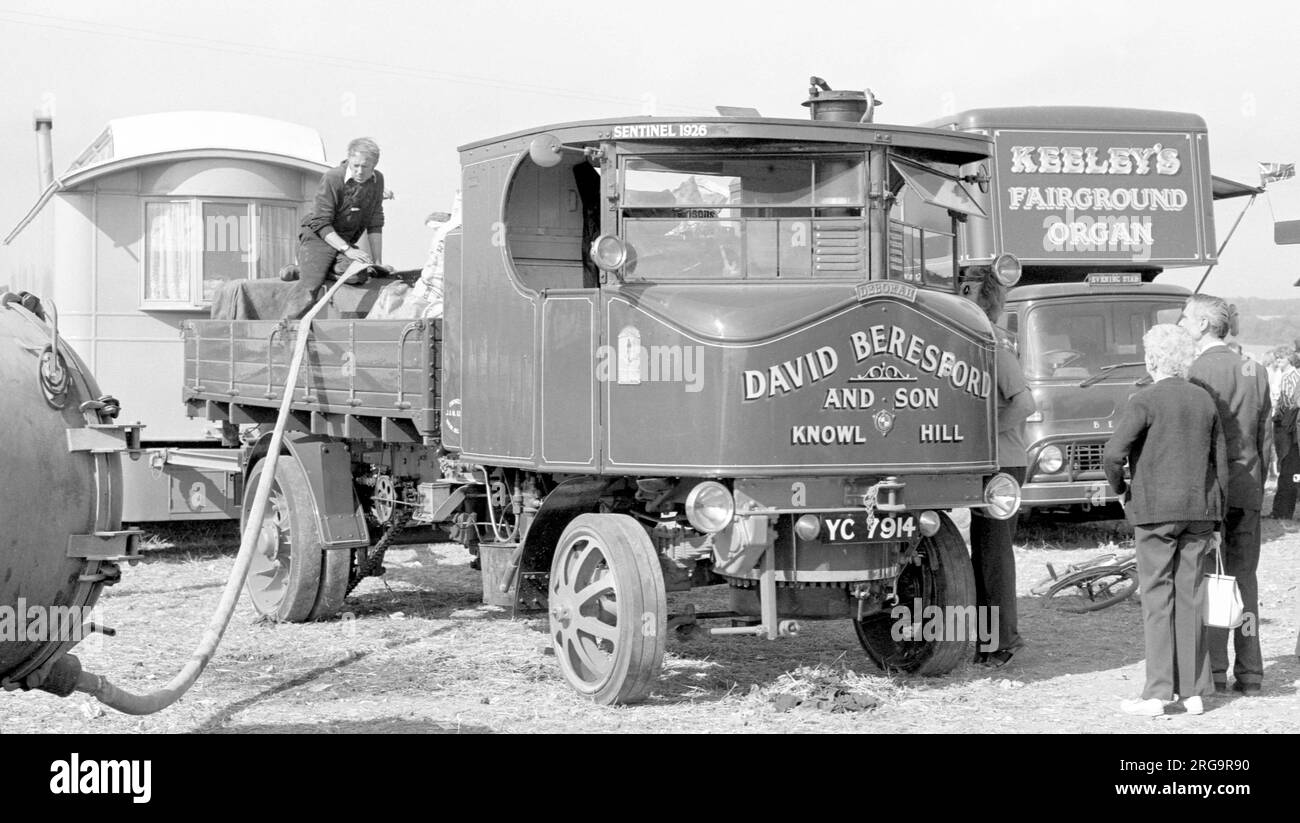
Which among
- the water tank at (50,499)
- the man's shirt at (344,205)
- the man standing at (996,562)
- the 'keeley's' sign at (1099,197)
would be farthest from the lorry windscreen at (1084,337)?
the water tank at (50,499)

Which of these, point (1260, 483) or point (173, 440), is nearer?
point (1260, 483)

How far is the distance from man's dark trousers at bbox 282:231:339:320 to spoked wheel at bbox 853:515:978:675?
4.72 meters

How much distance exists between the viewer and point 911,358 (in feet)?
24.1

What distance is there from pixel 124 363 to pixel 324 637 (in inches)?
217

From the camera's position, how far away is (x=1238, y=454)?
303 inches

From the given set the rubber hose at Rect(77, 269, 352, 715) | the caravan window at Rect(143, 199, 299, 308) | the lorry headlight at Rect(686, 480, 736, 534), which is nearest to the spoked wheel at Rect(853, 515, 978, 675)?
the lorry headlight at Rect(686, 480, 736, 534)

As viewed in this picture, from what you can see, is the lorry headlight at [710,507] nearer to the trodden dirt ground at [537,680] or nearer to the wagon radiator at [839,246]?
the trodden dirt ground at [537,680]

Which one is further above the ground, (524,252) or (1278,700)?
(524,252)

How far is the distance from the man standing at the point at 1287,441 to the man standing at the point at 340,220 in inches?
407

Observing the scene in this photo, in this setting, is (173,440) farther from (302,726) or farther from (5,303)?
(5,303)

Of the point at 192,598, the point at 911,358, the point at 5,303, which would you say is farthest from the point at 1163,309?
the point at 5,303

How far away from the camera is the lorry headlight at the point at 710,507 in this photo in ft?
23.0

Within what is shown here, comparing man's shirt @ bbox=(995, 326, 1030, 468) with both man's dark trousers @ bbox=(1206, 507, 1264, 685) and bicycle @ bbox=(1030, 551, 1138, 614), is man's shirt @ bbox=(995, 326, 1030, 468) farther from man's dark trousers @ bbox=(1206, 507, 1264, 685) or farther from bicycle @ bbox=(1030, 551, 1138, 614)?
bicycle @ bbox=(1030, 551, 1138, 614)

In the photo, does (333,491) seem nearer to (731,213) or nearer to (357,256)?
(357,256)
